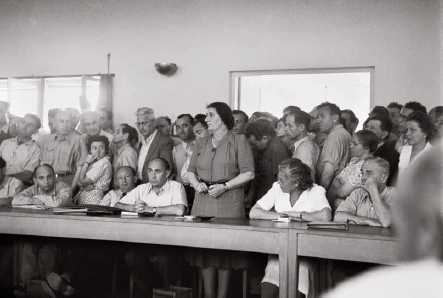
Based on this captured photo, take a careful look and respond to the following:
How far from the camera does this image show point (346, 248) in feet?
9.71

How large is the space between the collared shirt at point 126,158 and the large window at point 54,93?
234cm

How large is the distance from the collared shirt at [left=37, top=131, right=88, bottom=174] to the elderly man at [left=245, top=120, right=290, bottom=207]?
150 cm

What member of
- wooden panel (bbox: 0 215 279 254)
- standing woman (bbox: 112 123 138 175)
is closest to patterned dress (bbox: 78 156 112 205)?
standing woman (bbox: 112 123 138 175)

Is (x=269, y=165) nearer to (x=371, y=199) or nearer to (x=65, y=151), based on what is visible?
(x=371, y=199)

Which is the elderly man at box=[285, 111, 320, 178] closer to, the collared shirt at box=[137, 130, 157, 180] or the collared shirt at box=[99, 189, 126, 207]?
the collared shirt at box=[137, 130, 157, 180]

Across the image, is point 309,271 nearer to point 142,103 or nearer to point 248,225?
point 248,225

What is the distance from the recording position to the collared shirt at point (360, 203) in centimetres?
348

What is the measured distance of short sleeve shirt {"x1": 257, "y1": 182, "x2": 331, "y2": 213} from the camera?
3571 millimetres

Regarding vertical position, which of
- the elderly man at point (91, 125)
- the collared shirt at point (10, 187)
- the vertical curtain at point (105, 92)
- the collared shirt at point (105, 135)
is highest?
the vertical curtain at point (105, 92)

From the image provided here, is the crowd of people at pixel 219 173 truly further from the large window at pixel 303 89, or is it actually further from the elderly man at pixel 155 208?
the large window at pixel 303 89

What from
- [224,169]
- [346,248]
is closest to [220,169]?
[224,169]

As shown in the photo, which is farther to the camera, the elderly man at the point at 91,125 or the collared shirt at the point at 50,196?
the elderly man at the point at 91,125

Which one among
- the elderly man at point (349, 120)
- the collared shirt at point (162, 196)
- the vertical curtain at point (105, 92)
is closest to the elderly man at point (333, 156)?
the elderly man at point (349, 120)

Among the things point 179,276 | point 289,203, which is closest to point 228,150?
point 289,203
